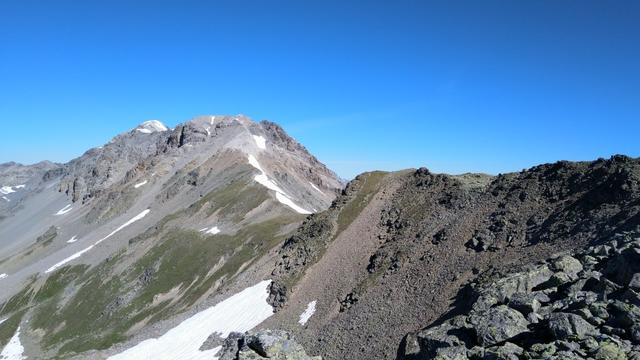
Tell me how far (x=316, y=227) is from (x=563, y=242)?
38.2m

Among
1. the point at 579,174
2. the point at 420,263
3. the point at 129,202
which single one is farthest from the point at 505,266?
the point at 129,202

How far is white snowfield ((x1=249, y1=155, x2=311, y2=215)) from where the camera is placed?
11344 cm

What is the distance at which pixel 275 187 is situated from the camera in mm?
133625

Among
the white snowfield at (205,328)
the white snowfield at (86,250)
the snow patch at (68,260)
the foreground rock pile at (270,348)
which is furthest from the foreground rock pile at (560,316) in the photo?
the white snowfield at (86,250)

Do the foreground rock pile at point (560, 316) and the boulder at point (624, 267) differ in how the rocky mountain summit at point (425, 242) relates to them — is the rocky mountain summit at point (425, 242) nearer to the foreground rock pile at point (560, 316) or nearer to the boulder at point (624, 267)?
the foreground rock pile at point (560, 316)

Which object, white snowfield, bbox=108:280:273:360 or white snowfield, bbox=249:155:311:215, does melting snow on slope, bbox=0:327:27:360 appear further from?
white snowfield, bbox=249:155:311:215

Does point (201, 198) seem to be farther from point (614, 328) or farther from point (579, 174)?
point (614, 328)

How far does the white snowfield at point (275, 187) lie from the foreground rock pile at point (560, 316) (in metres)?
76.9

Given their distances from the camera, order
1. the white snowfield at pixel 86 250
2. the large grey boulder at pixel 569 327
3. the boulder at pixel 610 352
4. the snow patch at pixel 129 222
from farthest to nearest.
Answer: the snow patch at pixel 129 222 < the white snowfield at pixel 86 250 < the large grey boulder at pixel 569 327 < the boulder at pixel 610 352

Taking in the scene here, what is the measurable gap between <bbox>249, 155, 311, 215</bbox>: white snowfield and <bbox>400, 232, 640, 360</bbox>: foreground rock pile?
76.9 metres

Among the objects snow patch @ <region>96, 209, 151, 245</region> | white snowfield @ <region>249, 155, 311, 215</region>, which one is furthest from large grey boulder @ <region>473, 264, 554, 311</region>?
snow patch @ <region>96, 209, 151, 245</region>

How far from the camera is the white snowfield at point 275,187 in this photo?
11344 cm

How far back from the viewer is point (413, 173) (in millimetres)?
76438

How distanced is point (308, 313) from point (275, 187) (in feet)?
259
